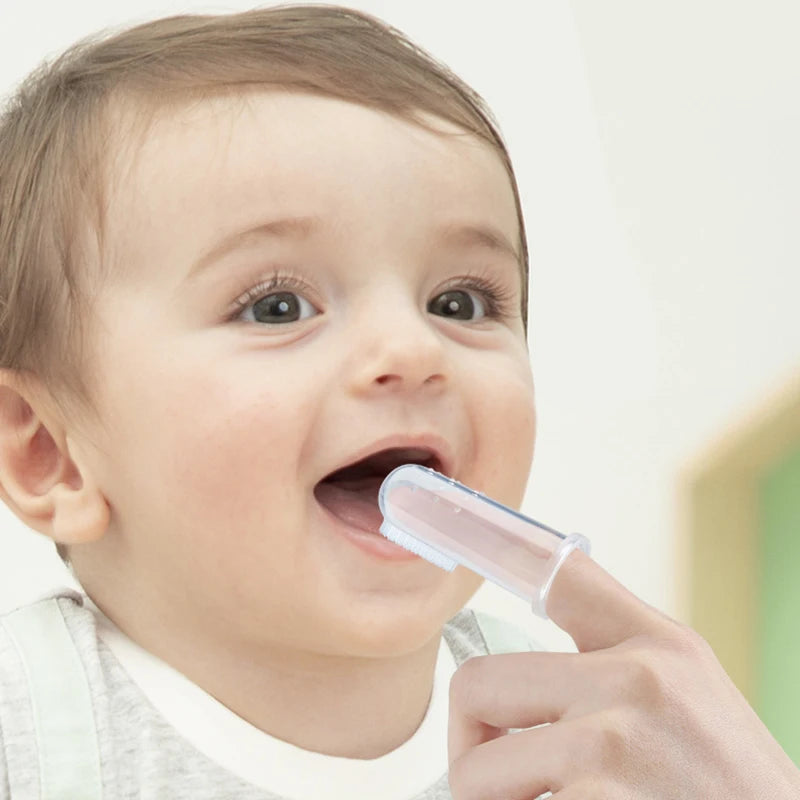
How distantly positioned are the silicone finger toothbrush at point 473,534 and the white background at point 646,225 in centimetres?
70

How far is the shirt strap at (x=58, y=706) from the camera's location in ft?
2.15

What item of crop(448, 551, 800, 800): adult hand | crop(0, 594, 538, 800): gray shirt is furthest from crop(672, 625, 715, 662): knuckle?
crop(0, 594, 538, 800): gray shirt

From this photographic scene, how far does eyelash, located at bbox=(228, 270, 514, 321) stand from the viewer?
0.66m

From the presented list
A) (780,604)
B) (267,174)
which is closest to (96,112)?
(267,174)

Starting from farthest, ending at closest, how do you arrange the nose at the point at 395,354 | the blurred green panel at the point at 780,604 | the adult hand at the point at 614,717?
1. the blurred green panel at the point at 780,604
2. the nose at the point at 395,354
3. the adult hand at the point at 614,717

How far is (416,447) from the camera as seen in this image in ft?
2.09

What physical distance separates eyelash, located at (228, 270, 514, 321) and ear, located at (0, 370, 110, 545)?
0.39 ft

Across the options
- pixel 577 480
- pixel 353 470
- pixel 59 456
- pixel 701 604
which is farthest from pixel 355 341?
pixel 701 604

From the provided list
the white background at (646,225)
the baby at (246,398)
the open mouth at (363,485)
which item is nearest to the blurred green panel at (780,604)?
the white background at (646,225)

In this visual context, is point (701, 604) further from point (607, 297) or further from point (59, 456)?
point (59, 456)

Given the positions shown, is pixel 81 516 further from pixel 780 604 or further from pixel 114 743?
pixel 780 604

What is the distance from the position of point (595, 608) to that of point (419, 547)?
0.08 meters

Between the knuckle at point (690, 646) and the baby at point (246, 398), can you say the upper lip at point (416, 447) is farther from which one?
the knuckle at point (690, 646)

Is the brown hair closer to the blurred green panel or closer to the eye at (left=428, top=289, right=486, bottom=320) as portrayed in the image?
the eye at (left=428, top=289, right=486, bottom=320)
